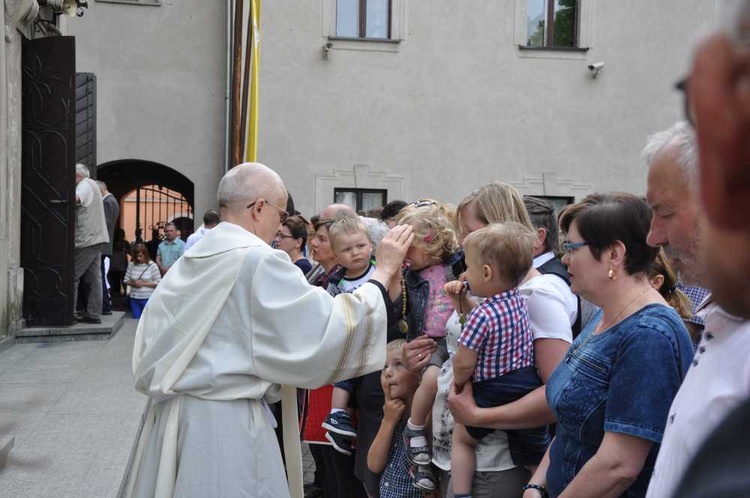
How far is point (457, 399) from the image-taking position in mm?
3232

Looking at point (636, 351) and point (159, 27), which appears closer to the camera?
point (636, 351)

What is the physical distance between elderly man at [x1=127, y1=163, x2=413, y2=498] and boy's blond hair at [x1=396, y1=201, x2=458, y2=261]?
56 centimetres

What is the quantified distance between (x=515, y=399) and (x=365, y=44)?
548 inches

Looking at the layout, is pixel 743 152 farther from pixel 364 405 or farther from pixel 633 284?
pixel 364 405

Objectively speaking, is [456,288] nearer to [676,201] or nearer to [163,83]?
[676,201]

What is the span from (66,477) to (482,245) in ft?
9.18

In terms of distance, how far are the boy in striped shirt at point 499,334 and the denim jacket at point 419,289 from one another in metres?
0.74

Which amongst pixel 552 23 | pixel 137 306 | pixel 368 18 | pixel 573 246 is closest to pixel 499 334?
pixel 573 246

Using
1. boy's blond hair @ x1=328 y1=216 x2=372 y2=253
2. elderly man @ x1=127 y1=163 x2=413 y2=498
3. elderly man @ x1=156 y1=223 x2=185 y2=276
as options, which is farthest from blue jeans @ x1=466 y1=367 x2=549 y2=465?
elderly man @ x1=156 y1=223 x2=185 y2=276

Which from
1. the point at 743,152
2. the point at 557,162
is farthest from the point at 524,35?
the point at 743,152

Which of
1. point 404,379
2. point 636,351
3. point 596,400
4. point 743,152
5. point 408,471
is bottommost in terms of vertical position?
point 408,471

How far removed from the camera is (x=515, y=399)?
3.20 m

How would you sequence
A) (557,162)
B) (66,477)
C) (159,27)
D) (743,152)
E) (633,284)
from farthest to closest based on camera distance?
(557,162), (159,27), (66,477), (633,284), (743,152)

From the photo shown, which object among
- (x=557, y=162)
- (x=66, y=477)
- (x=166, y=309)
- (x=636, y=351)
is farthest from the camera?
(x=557, y=162)
